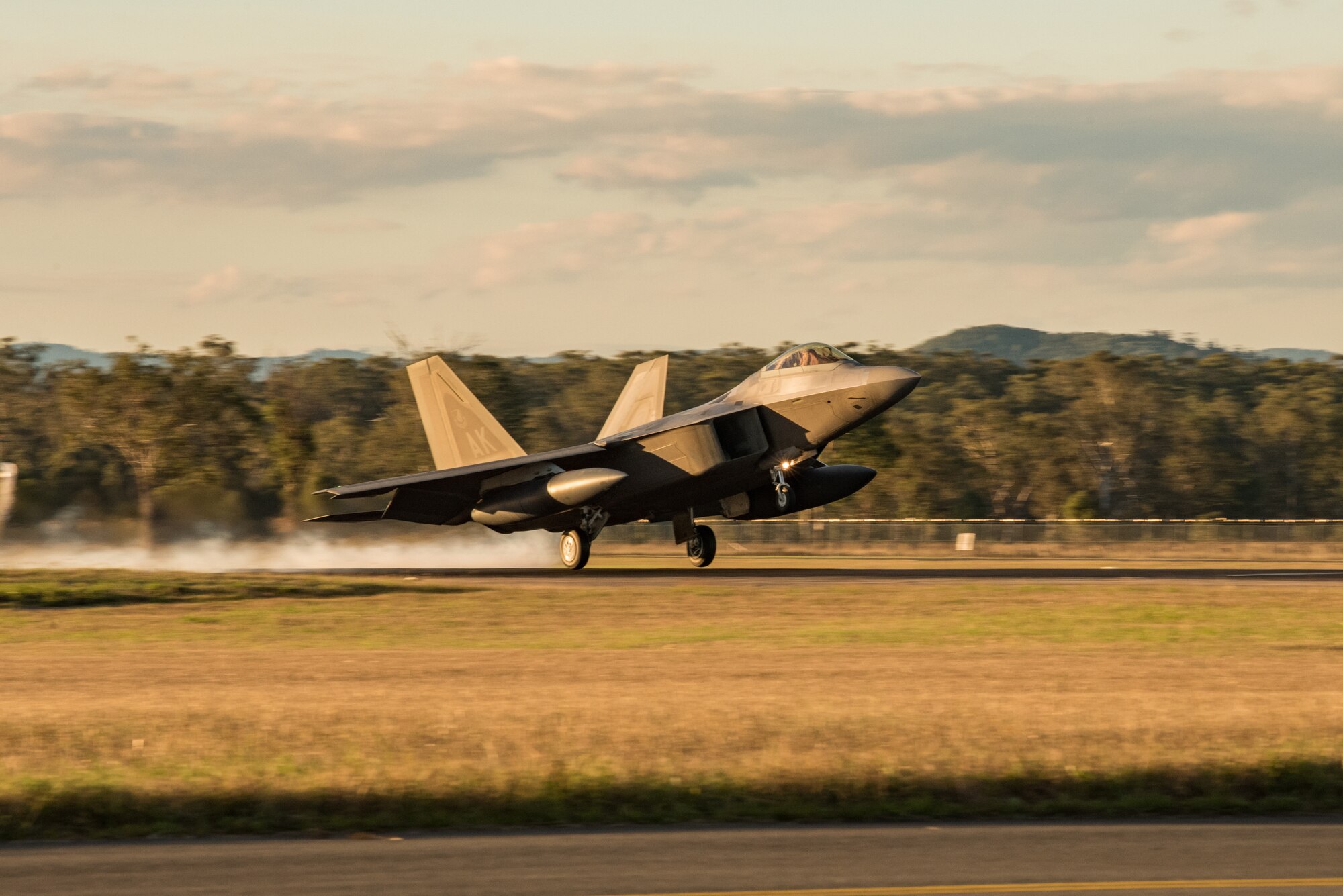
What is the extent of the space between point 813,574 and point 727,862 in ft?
89.2

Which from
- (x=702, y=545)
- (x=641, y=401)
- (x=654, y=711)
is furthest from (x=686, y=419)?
(x=654, y=711)

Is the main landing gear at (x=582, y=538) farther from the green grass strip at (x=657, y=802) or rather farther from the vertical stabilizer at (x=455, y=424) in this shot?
the green grass strip at (x=657, y=802)

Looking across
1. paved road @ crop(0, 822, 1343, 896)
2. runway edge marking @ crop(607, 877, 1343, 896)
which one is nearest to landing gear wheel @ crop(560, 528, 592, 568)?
paved road @ crop(0, 822, 1343, 896)

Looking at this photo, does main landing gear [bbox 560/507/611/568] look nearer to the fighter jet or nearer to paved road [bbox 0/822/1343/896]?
the fighter jet

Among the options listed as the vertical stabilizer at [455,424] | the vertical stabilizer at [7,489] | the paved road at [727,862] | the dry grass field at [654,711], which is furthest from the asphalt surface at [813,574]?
the paved road at [727,862]

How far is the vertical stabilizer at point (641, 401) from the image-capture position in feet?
123

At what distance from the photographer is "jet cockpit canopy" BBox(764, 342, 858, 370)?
32531 mm

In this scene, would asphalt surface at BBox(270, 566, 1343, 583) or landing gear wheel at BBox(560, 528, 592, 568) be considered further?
landing gear wheel at BBox(560, 528, 592, 568)

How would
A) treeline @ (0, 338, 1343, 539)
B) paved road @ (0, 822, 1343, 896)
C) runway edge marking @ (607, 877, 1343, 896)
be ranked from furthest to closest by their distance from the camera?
treeline @ (0, 338, 1343, 539) → paved road @ (0, 822, 1343, 896) → runway edge marking @ (607, 877, 1343, 896)

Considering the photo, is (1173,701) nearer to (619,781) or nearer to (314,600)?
(619,781)

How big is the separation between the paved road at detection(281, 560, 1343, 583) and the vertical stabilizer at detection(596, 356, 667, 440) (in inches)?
150

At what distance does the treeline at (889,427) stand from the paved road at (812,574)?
8042 mm

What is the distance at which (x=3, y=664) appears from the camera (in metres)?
19.1

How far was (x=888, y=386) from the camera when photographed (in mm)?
31188
